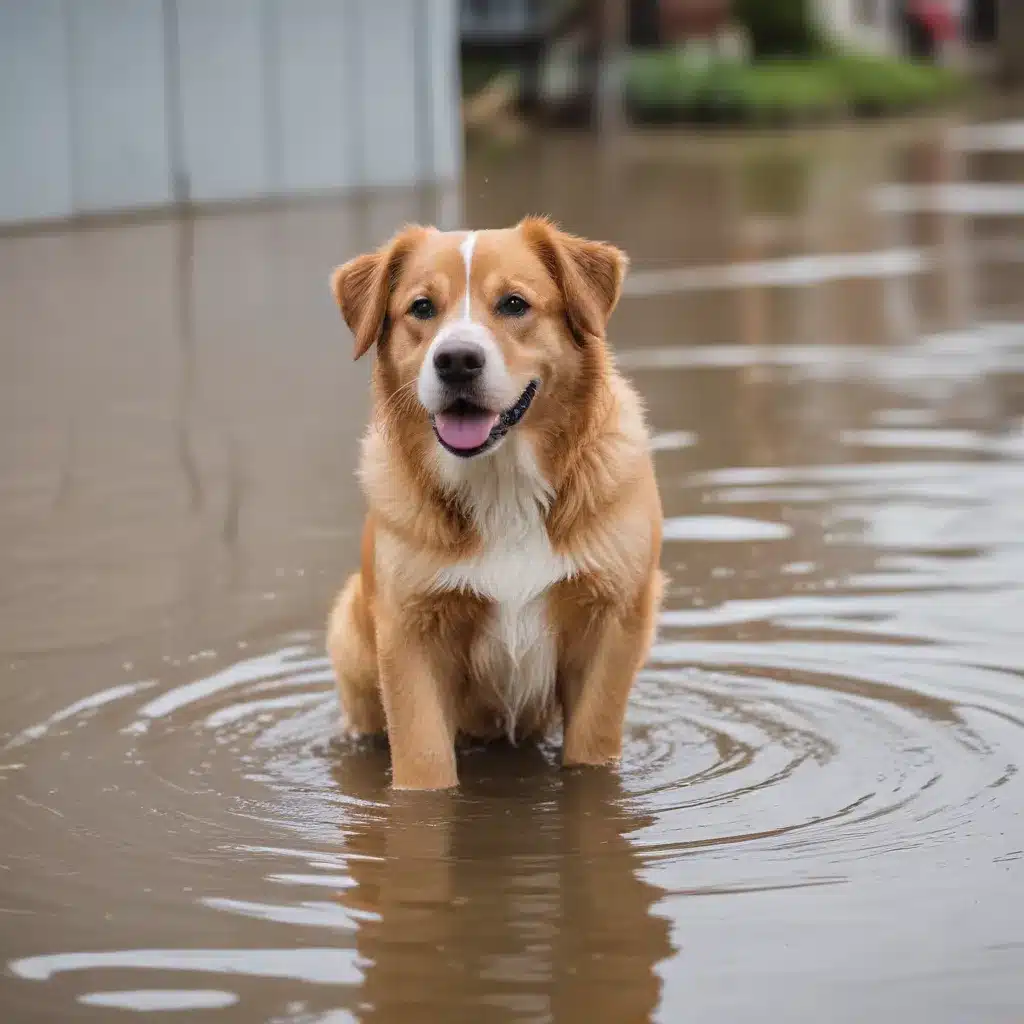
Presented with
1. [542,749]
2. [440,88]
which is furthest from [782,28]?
[542,749]

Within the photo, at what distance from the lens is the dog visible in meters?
5.02

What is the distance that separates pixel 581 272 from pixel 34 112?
15.8 metres

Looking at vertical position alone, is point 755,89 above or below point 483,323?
above

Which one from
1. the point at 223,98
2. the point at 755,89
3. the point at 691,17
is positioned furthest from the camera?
the point at 691,17

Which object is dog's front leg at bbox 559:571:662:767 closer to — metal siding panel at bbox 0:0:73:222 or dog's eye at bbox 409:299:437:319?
dog's eye at bbox 409:299:437:319

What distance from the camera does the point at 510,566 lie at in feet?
16.5

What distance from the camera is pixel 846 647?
630 cm

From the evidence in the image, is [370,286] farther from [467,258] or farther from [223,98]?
[223,98]

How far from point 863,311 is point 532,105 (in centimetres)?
2902

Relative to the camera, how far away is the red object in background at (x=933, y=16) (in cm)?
6166

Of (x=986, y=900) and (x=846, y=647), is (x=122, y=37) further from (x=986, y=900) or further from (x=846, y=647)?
(x=986, y=900)

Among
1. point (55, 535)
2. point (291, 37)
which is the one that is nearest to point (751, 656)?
point (55, 535)

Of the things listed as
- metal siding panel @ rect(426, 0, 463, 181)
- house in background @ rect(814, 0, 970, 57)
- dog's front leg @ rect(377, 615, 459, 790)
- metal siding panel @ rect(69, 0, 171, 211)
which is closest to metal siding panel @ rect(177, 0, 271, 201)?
metal siding panel @ rect(69, 0, 171, 211)

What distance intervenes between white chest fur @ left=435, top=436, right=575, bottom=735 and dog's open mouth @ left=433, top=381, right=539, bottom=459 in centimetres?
14
